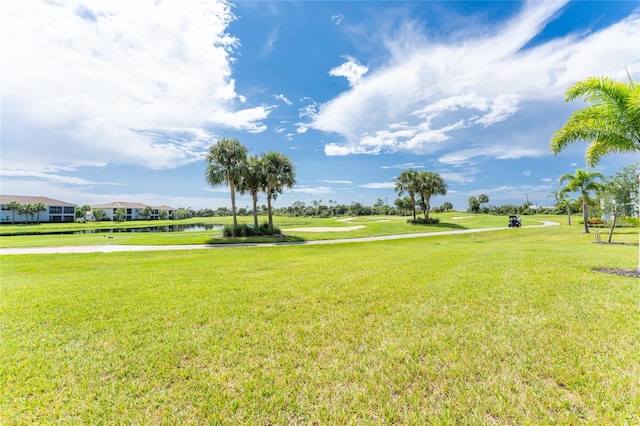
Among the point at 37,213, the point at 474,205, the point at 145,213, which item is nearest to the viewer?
the point at 37,213

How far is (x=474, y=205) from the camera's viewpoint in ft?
322

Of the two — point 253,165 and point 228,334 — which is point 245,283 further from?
point 253,165

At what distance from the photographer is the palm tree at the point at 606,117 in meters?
8.11

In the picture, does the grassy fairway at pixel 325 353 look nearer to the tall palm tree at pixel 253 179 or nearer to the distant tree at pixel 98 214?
the tall palm tree at pixel 253 179

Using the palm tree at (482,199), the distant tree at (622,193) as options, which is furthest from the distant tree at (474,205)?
the distant tree at (622,193)

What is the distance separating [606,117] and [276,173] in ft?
74.4

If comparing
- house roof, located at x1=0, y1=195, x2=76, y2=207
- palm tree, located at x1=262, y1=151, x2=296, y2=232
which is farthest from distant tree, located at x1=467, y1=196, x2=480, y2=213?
house roof, located at x1=0, y1=195, x2=76, y2=207

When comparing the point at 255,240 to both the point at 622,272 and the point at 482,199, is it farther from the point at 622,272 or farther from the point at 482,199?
the point at 482,199

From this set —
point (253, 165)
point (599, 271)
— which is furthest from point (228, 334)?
point (253, 165)

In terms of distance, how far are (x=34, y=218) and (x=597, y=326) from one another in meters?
116

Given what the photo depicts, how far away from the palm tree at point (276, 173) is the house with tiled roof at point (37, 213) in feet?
284

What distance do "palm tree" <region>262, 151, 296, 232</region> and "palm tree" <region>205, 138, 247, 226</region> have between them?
233cm

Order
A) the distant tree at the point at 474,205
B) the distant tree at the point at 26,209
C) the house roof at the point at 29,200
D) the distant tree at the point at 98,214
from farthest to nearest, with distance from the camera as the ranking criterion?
the distant tree at the point at 474,205 < the distant tree at the point at 98,214 < the house roof at the point at 29,200 < the distant tree at the point at 26,209

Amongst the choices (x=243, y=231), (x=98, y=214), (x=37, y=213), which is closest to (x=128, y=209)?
(x=98, y=214)
